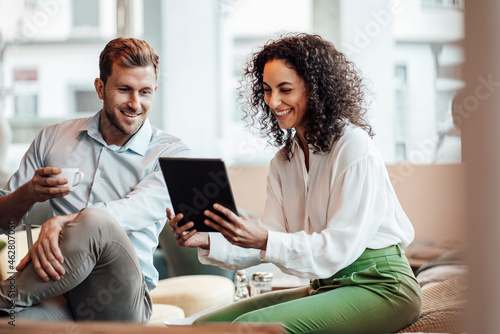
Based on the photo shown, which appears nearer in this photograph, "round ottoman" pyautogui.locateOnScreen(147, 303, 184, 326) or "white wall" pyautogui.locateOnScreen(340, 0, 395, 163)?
"round ottoman" pyautogui.locateOnScreen(147, 303, 184, 326)


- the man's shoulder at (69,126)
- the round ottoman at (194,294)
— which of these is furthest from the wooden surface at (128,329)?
the round ottoman at (194,294)

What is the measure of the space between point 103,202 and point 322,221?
22.7 inches

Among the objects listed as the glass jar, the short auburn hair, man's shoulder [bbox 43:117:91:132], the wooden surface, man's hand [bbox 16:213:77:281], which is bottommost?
the glass jar

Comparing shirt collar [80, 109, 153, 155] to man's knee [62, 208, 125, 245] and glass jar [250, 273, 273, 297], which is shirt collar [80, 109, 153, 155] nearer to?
man's knee [62, 208, 125, 245]

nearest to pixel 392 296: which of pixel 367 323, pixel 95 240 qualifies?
pixel 367 323

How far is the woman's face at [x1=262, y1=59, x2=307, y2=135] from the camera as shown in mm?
1528

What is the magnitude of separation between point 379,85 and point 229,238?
3476 millimetres

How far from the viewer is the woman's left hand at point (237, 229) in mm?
1318

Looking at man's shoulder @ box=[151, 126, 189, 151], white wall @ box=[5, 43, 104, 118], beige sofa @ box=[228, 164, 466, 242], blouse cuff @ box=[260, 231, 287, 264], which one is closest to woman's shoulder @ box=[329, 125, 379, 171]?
blouse cuff @ box=[260, 231, 287, 264]

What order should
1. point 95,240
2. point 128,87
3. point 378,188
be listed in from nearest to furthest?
point 95,240, point 378,188, point 128,87

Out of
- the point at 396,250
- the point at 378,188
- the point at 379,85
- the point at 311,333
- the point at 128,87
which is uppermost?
the point at 379,85

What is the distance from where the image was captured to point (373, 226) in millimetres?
1406

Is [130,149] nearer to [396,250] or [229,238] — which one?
[229,238]

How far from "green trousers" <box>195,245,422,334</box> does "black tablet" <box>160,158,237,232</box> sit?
26cm
